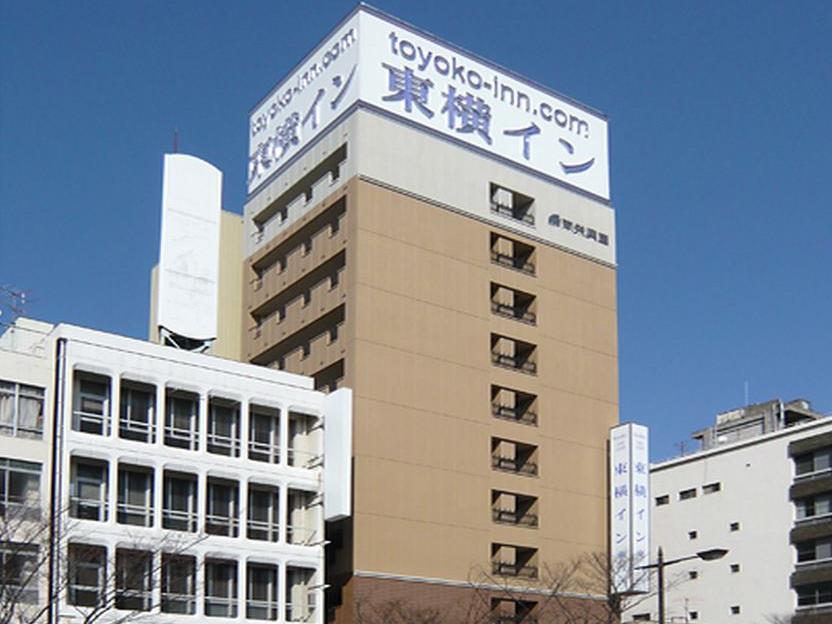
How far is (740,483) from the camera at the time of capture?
100000 millimetres

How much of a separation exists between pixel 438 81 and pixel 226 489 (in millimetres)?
25257

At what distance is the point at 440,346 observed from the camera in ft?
240

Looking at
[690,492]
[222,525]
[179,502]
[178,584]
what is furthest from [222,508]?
→ [690,492]

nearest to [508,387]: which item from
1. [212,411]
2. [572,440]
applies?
→ [572,440]

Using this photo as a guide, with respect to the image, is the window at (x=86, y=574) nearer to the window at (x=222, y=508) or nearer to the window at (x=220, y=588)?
the window at (x=220, y=588)

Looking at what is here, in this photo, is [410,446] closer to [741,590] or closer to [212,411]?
[212,411]

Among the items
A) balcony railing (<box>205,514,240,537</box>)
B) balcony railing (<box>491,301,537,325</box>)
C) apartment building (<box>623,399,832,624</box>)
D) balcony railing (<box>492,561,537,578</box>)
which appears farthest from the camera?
apartment building (<box>623,399,832,624</box>)

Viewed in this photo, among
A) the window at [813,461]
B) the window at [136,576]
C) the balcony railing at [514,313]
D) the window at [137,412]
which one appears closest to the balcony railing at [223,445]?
the window at [137,412]

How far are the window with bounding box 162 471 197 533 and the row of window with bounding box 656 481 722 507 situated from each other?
4867 centimetres

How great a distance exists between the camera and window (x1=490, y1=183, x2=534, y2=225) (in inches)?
3103

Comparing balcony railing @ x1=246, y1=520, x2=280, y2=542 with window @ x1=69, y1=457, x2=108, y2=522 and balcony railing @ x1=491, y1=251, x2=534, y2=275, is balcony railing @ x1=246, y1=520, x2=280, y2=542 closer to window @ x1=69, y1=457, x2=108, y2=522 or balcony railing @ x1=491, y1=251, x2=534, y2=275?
window @ x1=69, y1=457, x2=108, y2=522

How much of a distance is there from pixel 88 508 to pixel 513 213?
3034 centimetres

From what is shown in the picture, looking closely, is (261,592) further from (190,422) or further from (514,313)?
(514,313)

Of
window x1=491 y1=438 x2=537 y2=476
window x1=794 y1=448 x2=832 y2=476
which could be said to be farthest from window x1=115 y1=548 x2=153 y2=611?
window x1=794 y1=448 x2=832 y2=476
